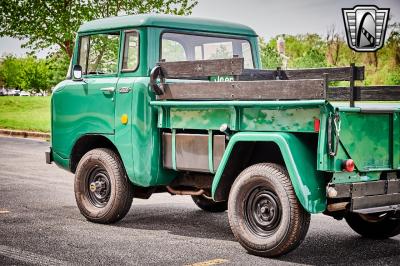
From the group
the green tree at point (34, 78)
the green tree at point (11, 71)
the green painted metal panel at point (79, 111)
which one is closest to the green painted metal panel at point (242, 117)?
the green painted metal panel at point (79, 111)

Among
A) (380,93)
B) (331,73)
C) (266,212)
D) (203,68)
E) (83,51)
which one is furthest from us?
(83,51)

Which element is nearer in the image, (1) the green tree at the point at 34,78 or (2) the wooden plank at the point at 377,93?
(2) the wooden plank at the point at 377,93

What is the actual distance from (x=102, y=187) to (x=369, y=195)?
3.18 m

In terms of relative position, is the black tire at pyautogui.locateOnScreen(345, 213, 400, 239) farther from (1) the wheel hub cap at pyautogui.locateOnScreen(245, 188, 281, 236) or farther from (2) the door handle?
(2) the door handle

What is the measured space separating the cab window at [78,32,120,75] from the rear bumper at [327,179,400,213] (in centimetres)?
319

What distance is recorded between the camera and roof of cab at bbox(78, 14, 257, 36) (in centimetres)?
764

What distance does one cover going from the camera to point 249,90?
6320 mm

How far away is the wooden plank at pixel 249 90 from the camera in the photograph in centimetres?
581

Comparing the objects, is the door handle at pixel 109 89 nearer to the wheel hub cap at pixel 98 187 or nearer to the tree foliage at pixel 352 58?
the wheel hub cap at pixel 98 187

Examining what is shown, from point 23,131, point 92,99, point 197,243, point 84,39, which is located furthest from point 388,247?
point 23,131

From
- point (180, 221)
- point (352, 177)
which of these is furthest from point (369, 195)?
point (180, 221)

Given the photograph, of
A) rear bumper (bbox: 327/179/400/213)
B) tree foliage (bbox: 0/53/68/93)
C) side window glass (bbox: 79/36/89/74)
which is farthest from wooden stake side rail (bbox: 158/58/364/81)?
tree foliage (bbox: 0/53/68/93)

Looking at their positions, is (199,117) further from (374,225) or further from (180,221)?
(374,225)

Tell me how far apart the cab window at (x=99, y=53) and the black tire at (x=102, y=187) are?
98 centimetres
